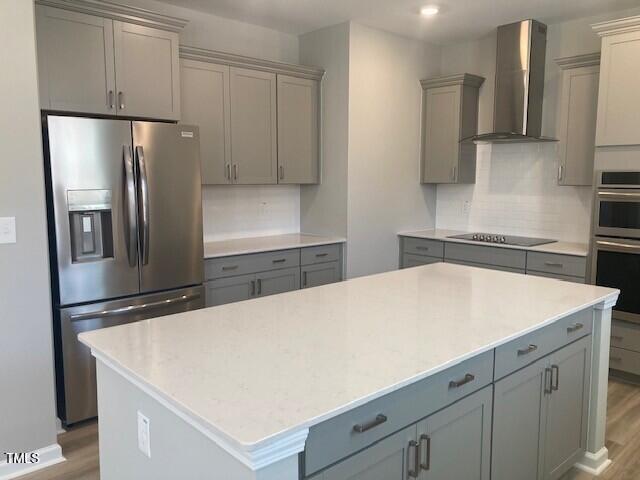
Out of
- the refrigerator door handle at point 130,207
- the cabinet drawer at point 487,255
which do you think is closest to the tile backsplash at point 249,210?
the refrigerator door handle at point 130,207

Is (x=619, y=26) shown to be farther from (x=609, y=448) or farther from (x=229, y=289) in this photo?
(x=229, y=289)

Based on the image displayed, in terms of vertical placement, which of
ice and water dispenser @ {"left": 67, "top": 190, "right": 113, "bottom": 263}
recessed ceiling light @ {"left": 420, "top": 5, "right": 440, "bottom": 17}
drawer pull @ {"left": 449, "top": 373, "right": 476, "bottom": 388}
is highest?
recessed ceiling light @ {"left": 420, "top": 5, "right": 440, "bottom": 17}

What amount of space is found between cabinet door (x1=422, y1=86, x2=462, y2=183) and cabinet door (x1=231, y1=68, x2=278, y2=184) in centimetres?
162

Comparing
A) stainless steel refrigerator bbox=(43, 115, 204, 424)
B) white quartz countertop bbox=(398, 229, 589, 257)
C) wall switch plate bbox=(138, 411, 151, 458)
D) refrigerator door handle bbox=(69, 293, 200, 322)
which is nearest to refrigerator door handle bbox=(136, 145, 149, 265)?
stainless steel refrigerator bbox=(43, 115, 204, 424)

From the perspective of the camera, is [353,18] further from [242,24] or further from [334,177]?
[334,177]

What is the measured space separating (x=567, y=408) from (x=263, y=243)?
2.60 metres

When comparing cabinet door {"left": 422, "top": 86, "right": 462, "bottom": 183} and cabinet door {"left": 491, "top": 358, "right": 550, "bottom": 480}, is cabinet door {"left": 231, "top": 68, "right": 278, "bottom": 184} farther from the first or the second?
cabinet door {"left": 491, "top": 358, "right": 550, "bottom": 480}

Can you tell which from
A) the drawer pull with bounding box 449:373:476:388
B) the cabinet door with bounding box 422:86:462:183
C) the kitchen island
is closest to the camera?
the kitchen island

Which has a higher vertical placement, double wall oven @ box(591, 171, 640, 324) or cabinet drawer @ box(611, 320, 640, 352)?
double wall oven @ box(591, 171, 640, 324)

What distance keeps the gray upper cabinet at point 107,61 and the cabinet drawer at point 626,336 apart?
3429mm

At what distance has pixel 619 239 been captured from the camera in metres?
3.67

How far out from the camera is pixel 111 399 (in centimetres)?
173

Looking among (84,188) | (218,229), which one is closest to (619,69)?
(218,229)

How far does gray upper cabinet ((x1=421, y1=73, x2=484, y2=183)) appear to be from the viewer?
16.1ft
